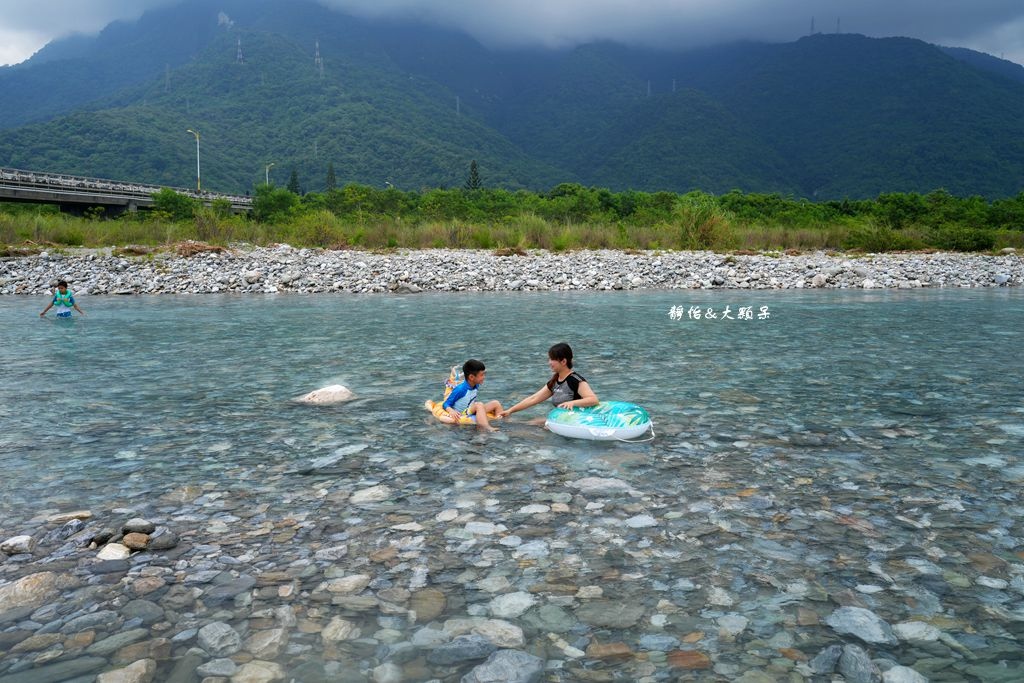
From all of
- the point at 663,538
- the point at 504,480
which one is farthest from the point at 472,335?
the point at 663,538

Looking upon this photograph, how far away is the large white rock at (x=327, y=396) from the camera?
955cm

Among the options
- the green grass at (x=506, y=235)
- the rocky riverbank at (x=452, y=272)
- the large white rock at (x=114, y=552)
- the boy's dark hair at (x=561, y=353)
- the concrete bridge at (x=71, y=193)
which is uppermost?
the concrete bridge at (x=71, y=193)

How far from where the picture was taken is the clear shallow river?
3758 millimetres

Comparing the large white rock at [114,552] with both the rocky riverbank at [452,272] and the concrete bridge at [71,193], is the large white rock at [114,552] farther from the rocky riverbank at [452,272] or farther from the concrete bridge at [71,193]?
the concrete bridge at [71,193]

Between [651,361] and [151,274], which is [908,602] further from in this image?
[151,274]

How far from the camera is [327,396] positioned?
31.6 feet

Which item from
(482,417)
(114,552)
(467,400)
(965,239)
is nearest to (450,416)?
(467,400)

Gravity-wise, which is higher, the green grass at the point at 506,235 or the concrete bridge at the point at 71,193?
the concrete bridge at the point at 71,193

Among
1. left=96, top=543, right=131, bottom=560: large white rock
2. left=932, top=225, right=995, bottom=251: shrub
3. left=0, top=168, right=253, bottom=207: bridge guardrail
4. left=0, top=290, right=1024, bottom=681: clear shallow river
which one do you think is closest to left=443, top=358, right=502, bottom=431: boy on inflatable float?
left=0, top=290, right=1024, bottom=681: clear shallow river

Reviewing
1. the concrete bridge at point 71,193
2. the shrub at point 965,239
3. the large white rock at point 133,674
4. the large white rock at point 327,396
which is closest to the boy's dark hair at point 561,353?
the large white rock at point 327,396

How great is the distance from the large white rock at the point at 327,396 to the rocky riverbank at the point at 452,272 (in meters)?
18.6

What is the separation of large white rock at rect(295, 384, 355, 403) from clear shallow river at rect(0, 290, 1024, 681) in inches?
10.8

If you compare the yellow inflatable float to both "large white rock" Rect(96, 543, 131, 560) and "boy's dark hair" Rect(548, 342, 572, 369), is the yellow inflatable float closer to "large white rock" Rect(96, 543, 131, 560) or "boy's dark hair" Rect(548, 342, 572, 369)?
"boy's dark hair" Rect(548, 342, 572, 369)

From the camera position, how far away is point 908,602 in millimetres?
4148
